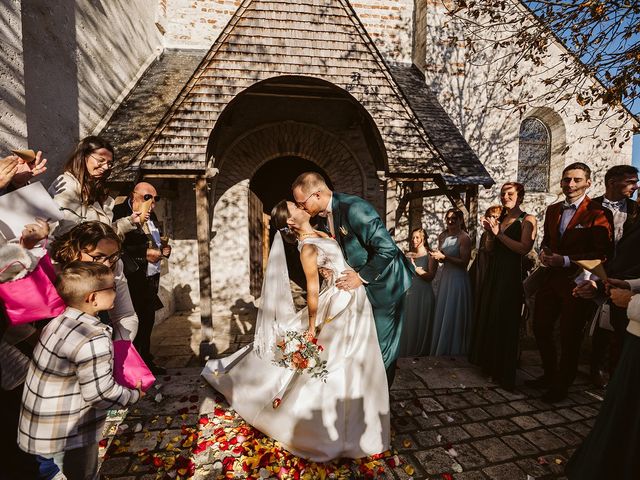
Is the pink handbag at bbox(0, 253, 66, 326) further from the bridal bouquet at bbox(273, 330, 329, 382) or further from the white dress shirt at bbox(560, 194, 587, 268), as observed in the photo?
the white dress shirt at bbox(560, 194, 587, 268)

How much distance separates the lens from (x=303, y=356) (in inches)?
113

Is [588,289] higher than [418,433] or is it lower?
higher

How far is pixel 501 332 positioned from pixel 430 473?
2.24 metres

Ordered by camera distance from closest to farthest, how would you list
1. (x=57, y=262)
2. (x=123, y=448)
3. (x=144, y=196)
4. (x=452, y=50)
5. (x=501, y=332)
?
(x=57, y=262)
(x=123, y=448)
(x=144, y=196)
(x=501, y=332)
(x=452, y=50)

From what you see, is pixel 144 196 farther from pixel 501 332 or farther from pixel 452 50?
pixel 452 50

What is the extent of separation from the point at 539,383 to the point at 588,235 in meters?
2.06

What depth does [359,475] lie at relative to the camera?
8.96ft

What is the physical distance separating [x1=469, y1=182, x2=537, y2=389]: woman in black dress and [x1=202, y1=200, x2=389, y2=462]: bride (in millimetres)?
2169

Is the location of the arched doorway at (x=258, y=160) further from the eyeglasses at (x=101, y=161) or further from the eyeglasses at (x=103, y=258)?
the eyeglasses at (x=103, y=258)

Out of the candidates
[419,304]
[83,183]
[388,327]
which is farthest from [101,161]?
[419,304]

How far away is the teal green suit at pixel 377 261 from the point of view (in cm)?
309

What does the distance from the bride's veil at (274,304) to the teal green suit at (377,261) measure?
30.8 inches

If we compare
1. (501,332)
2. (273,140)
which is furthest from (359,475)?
(273,140)

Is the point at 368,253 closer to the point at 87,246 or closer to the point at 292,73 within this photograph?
the point at 87,246
